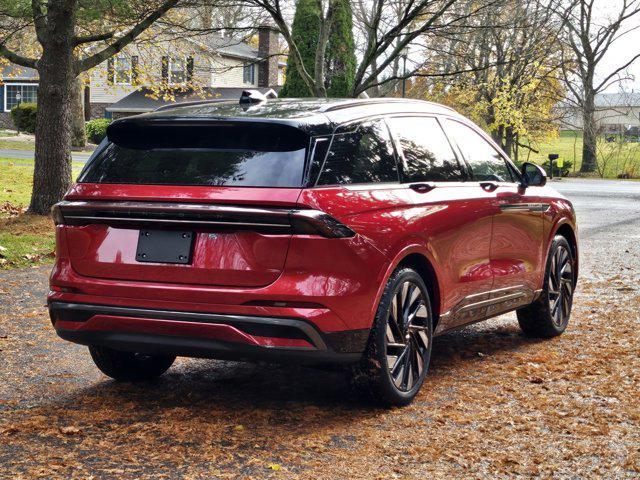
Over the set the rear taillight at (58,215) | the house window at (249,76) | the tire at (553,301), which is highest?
the house window at (249,76)

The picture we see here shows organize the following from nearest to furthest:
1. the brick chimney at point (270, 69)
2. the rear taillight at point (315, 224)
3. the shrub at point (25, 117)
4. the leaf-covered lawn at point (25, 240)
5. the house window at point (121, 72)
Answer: the rear taillight at point (315, 224) → the leaf-covered lawn at point (25, 240) → the house window at point (121, 72) → the shrub at point (25, 117) → the brick chimney at point (270, 69)

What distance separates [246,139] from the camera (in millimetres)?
5426

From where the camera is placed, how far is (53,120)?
51.7 feet

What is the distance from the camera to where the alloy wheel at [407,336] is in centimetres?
575

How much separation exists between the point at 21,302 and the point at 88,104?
2233 inches

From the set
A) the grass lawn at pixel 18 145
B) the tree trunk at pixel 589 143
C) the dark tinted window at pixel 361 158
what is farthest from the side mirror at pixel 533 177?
the tree trunk at pixel 589 143

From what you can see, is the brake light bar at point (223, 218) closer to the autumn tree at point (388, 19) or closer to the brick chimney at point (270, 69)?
the autumn tree at point (388, 19)

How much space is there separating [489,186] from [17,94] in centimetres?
6379

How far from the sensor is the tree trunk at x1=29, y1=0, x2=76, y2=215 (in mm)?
15523

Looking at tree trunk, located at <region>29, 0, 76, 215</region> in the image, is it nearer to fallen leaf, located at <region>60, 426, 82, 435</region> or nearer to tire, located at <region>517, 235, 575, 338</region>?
tire, located at <region>517, 235, 575, 338</region>

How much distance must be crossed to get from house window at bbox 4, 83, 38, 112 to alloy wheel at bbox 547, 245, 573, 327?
62078 millimetres

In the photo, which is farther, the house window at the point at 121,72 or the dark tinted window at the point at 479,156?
the house window at the point at 121,72

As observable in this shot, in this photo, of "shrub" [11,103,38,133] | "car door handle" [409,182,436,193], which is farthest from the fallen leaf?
"shrub" [11,103,38,133]

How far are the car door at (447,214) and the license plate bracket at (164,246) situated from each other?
131 centimetres
